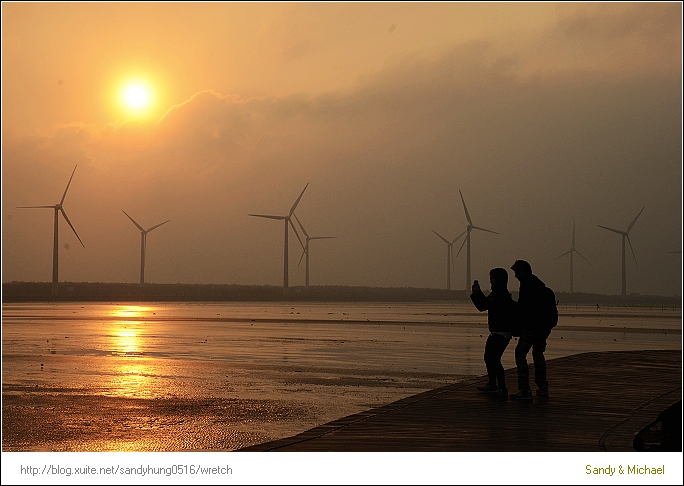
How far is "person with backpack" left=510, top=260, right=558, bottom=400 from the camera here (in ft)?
59.7

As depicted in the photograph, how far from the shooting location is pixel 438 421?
607 inches

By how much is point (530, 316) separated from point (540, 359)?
0.92 m

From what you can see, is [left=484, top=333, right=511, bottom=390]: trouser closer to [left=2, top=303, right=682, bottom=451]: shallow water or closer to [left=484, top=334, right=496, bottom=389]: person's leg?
[left=484, top=334, right=496, bottom=389]: person's leg

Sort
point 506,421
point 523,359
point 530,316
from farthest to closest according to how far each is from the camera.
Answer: point 530,316 < point 523,359 < point 506,421

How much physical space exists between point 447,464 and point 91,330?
41.5 meters

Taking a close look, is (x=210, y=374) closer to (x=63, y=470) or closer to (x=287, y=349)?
(x=287, y=349)

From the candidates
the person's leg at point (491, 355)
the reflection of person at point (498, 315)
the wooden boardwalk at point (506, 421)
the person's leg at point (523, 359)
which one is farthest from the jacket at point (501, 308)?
the wooden boardwalk at point (506, 421)

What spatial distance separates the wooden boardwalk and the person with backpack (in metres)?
0.68

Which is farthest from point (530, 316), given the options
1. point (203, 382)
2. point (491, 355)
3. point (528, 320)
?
point (203, 382)

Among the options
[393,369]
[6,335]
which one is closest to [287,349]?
[393,369]

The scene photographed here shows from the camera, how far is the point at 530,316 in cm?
1838

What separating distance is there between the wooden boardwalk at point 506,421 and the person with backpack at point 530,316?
681 millimetres

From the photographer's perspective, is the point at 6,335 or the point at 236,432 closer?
the point at 236,432

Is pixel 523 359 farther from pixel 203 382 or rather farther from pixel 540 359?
pixel 203 382
